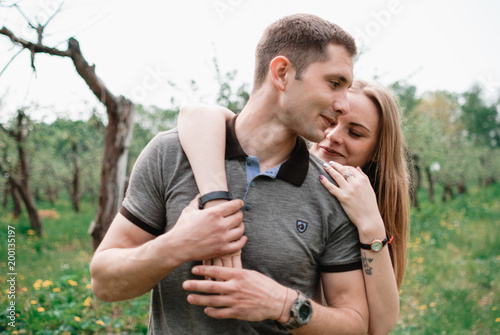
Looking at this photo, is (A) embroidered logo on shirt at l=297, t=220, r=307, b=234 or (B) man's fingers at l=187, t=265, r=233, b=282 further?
(A) embroidered logo on shirt at l=297, t=220, r=307, b=234

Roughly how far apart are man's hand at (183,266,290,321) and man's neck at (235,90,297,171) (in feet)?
1.93

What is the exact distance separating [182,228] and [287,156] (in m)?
0.71

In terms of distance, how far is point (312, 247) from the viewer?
1694mm

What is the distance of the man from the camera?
4.76 ft

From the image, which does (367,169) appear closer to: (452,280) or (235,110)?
(235,110)

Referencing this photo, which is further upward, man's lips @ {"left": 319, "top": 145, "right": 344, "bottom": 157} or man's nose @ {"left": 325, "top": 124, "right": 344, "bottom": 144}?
man's nose @ {"left": 325, "top": 124, "right": 344, "bottom": 144}

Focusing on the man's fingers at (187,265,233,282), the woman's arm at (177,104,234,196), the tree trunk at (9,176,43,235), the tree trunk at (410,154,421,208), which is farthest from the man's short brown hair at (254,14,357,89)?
the tree trunk at (9,176,43,235)

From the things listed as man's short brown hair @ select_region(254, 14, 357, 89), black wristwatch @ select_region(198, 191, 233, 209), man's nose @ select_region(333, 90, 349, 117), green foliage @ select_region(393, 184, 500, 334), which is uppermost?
man's short brown hair @ select_region(254, 14, 357, 89)

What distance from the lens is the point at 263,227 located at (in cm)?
167

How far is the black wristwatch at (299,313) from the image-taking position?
4.94ft

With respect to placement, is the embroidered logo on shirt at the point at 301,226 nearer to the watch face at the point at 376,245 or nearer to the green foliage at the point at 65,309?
the watch face at the point at 376,245

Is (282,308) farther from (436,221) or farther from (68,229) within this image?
(68,229)

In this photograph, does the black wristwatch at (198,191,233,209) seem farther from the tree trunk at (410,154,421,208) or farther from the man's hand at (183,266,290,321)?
the tree trunk at (410,154,421,208)

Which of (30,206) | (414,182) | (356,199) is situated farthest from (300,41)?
(30,206)
